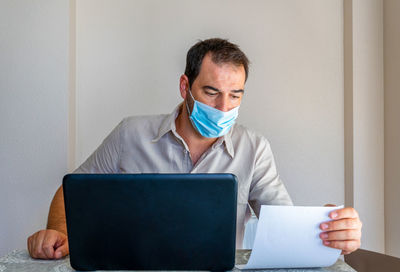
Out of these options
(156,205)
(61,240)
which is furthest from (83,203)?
(61,240)

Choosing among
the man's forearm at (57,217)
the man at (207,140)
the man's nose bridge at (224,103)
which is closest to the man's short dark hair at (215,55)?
the man at (207,140)

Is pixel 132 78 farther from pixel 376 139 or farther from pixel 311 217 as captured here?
pixel 311 217

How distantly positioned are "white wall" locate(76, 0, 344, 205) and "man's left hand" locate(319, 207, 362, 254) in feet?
4.59

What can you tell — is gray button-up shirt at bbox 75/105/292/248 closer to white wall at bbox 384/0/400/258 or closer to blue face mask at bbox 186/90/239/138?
blue face mask at bbox 186/90/239/138

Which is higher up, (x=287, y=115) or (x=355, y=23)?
(x=355, y=23)

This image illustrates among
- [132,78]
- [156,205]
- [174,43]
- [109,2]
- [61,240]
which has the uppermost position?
[109,2]

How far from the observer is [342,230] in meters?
0.91

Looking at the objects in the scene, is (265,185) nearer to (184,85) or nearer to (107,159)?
(184,85)

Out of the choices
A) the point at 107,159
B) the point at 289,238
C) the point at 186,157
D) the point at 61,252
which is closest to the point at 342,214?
the point at 289,238

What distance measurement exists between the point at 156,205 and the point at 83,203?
14 centimetres

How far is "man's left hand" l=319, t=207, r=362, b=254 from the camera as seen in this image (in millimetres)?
862

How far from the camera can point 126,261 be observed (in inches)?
31.1

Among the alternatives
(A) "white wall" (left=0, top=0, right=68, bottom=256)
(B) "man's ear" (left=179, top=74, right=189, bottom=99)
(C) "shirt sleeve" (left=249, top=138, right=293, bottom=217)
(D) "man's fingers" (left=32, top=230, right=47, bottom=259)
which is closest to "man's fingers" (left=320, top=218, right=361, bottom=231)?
(C) "shirt sleeve" (left=249, top=138, right=293, bottom=217)

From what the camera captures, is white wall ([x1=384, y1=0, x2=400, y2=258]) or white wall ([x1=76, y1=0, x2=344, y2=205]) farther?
white wall ([x1=76, y1=0, x2=344, y2=205])
